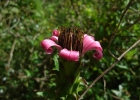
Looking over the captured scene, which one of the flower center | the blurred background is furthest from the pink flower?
the blurred background

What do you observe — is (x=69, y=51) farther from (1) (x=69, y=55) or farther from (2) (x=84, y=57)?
(2) (x=84, y=57)

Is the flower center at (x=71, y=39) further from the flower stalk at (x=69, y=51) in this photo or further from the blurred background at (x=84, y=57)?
the blurred background at (x=84, y=57)

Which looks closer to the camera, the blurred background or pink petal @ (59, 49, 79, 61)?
pink petal @ (59, 49, 79, 61)

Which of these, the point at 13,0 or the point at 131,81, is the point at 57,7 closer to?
the point at 13,0

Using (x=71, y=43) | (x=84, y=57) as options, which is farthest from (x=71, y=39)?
(x=84, y=57)

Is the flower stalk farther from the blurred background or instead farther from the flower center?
the blurred background
